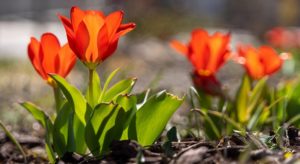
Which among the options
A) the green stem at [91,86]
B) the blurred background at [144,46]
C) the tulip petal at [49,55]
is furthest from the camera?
the blurred background at [144,46]

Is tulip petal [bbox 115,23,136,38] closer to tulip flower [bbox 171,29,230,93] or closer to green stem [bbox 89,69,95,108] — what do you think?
green stem [bbox 89,69,95,108]

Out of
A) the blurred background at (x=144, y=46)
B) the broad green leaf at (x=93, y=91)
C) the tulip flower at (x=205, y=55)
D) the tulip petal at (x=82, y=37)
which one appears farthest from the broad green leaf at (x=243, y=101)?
the tulip petal at (x=82, y=37)

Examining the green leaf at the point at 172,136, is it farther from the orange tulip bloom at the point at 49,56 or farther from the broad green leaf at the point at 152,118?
the orange tulip bloom at the point at 49,56

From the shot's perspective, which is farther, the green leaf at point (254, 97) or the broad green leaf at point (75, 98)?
the green leaf at point (254, 97)

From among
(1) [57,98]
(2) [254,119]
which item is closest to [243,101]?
(2) [254,119]

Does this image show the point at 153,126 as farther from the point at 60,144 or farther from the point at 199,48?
the point at 199,48

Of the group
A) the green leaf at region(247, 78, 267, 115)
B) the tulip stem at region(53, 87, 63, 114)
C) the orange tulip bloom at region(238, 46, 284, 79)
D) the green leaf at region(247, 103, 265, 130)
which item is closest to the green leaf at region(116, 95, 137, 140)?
the tulip stem at region(53, 87, 63, 114)
